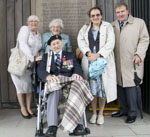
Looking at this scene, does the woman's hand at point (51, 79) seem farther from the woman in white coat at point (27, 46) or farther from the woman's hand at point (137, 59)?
the woman's hand at point (137, 59)

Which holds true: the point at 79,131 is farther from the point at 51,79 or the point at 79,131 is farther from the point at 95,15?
the point at 95,15

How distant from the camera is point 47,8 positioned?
462 centimetres

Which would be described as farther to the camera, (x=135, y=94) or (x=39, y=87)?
(x=135, y=94)

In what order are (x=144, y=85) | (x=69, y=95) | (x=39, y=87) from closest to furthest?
(x=69, y=95), (x=39, y=87), (x=144, y=85)

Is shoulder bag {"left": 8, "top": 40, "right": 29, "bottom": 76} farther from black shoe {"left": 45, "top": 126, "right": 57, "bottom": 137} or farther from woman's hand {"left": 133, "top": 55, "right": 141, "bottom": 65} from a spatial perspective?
woman's hand {"left": 133, "top": 55, "right": 141, "bottom": 65}

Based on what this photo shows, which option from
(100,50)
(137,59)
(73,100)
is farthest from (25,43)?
(137,59)

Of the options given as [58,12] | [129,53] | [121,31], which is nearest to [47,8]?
[58,12]

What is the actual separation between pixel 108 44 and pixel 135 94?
1.02 m

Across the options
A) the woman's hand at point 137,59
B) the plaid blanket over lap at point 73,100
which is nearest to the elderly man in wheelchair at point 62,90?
the plaid blanket over lap at point 73,100

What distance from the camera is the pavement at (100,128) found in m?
3.17

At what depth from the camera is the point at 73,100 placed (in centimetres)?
276

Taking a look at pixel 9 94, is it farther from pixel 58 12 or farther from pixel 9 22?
pixel 58 12

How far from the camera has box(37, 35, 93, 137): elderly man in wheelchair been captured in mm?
2729

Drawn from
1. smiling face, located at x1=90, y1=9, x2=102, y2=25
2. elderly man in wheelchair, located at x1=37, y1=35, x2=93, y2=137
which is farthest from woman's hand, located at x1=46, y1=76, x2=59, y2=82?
smiling face, located at x1=90, y1=9, x2=102, y2=25
